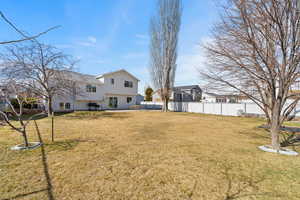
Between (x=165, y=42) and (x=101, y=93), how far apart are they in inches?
480

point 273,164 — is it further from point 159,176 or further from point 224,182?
point 159,176

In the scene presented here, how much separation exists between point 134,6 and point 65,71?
30.7 ft

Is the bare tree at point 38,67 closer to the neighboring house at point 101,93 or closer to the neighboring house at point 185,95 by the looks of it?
the neighboring house at point 101,93

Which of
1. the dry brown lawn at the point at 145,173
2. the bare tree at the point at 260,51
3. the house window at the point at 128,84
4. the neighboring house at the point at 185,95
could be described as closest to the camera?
the dry brown lawn at the point at 145,173

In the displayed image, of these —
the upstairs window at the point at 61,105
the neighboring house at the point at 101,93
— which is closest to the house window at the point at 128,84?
Result: the neighboring house at the point at 101,93

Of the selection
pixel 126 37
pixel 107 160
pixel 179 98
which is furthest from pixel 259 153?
pixel 179 98

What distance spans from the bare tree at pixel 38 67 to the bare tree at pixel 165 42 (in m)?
11.5

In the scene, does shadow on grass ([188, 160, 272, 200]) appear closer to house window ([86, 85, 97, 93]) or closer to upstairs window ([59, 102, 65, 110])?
upstairs window ([59, 102, 65, 110])

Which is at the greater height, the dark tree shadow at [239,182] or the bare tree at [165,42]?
the bare tree at [165,42]

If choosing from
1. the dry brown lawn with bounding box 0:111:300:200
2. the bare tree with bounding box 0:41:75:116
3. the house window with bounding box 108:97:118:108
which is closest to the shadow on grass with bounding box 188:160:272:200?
the dry brown lawn with bounding box 0:111:300:200

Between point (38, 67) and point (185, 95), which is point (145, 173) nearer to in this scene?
point (38, 67)

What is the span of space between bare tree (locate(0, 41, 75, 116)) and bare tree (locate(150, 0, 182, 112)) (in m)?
11.5

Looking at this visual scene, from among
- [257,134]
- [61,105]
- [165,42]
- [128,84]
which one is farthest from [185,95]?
[61,105]

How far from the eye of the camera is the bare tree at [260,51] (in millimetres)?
3680
